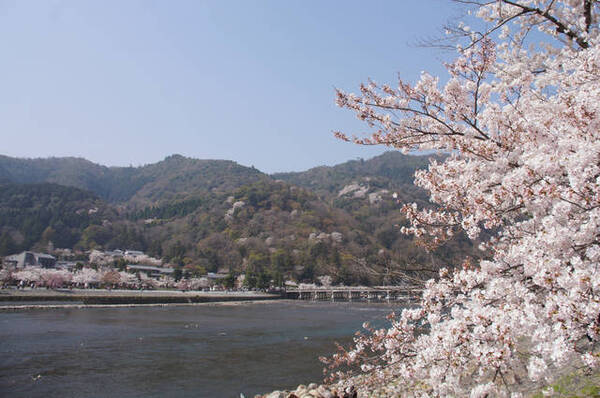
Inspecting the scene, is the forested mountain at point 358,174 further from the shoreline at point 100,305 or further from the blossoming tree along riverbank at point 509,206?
the blossoming tree along riverbank at point 509,206

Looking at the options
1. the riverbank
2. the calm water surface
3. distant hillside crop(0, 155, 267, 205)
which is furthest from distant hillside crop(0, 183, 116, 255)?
the calm water surface

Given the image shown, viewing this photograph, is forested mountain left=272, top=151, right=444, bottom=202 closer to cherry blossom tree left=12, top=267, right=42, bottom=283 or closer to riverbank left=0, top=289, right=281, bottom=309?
riverbank left=0, top=289, right=281, bottom=309

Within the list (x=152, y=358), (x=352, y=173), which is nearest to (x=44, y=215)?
(x=152, y=358)

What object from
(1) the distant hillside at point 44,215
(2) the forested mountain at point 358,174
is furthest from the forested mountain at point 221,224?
(2) the forested mountain at point 358,174

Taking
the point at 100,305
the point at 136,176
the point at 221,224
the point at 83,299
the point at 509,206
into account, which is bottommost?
the point at 100,305

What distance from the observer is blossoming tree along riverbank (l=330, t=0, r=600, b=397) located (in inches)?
90.5

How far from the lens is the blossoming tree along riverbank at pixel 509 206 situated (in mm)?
2299

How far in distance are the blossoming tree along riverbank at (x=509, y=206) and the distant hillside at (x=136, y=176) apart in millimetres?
112166

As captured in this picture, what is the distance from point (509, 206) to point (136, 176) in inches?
6163

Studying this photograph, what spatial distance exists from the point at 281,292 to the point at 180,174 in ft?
289

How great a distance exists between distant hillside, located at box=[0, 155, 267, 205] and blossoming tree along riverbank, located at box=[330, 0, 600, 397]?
368ft

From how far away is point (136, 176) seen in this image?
147 metres

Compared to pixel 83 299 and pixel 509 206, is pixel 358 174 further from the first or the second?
pixel 509 206

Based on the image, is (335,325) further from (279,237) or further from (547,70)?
(279,237)
